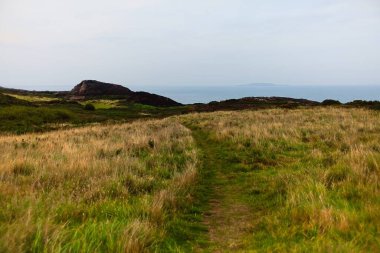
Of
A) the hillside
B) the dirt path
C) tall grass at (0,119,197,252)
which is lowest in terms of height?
the dirt path

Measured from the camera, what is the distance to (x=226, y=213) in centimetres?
750

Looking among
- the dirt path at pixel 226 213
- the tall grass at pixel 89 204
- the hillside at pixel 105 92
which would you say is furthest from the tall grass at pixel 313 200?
the hillside at pixel 105 92

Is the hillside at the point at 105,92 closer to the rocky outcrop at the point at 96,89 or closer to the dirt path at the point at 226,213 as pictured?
the rocky outcrop at the point at 96,89

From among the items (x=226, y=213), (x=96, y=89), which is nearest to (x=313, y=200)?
(x=226, y=213)

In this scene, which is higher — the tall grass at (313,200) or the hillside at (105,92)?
the hillside at (105,92)

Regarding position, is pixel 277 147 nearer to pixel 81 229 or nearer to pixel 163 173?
pixel 163 173

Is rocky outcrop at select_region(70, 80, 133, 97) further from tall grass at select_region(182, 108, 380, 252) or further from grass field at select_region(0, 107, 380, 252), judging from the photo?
tall grass at select_region(182, 108, 380, 252)

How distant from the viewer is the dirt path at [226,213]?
575 centimetres

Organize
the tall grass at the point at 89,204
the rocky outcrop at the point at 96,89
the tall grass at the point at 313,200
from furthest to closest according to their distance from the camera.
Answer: the rocky outcrop at the point at 96,89, the tall grass at the point at 313,200, the tall grass at the point at 89,204

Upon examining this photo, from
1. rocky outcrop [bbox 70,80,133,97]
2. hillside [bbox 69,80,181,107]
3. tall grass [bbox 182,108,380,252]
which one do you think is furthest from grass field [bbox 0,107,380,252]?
rocky outcrop [bbox 70,80,133,97]

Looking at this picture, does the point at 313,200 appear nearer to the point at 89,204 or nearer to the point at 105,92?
the point at 89,204

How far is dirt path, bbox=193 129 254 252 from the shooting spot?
575 cm

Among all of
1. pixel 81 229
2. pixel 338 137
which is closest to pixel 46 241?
pixel 81 229

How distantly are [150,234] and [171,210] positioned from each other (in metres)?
1.68
